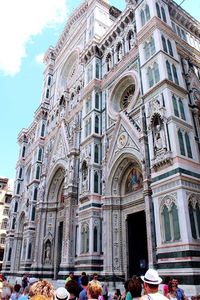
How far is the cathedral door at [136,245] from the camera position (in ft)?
51.0

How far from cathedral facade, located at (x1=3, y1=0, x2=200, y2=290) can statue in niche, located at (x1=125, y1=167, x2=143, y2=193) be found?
86mm

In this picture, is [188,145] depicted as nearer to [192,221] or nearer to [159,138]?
[159,138]

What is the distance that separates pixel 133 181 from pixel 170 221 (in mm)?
5234

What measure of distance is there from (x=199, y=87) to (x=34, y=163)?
2094cm

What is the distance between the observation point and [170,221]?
1169 centimetres

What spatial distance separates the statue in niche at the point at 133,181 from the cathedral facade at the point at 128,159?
0.09 metres

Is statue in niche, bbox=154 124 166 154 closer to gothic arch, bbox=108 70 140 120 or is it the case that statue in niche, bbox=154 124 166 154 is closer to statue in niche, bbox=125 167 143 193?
statue in niche, bbox=125 167 143 193

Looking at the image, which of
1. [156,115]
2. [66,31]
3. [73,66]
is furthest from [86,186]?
[66,31]

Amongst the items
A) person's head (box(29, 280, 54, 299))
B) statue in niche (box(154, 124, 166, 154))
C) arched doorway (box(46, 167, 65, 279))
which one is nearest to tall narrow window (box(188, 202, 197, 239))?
statue in niche (box(154, 124, 166, 154))

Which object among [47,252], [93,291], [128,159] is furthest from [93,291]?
[47,252]

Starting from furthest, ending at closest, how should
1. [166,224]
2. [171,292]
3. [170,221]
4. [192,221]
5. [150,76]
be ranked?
[150,76]
[166,224]
[170,221]
[192,221]
[171,292]

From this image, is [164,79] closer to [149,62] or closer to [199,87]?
[149,62]

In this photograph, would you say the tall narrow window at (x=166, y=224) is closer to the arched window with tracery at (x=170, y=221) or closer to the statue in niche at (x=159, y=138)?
the arched window with tracery at (x=170, y=221)

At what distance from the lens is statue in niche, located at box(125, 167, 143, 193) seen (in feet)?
53.2
